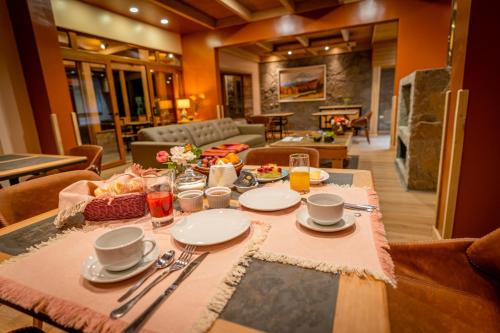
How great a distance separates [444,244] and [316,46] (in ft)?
25.2

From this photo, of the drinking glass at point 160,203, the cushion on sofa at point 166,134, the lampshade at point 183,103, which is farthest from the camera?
the lampshade at point 183,103

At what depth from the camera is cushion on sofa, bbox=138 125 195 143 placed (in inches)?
149

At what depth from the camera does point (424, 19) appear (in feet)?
14.4

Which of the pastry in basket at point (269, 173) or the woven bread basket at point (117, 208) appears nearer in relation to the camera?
the woven bread basket at point (117, 208)

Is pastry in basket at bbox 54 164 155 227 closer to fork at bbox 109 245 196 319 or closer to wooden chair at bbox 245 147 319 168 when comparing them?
fork at bbox 109 245 196 319

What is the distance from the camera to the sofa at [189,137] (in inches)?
138

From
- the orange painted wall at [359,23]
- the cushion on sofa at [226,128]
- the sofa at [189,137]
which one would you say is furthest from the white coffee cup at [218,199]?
the orange painted wall at [359,23]

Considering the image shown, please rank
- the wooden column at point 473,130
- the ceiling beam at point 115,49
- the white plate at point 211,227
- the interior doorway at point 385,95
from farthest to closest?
the interior doorway at point 385,95
the ceiling beam at point 115,49
the wooden column at point 473,130
the white plate at point 211,227

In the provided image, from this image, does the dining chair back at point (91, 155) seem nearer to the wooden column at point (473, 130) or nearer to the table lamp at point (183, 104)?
the wooden column at point (473, 130)

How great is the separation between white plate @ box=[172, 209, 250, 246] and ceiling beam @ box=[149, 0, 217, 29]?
438cm

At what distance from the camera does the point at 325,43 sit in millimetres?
7297

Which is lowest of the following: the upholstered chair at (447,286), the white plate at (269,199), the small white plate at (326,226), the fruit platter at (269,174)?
the upholstered chair at (447,286)

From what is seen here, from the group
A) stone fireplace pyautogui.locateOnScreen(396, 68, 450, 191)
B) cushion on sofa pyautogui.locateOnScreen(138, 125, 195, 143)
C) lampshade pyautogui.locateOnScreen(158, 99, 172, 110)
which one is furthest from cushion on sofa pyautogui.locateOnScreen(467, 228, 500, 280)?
lampshade pyautogui.locateOnScreen(158, 99, 172, 110)

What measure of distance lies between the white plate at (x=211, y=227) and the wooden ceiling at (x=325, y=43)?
6019 mm
